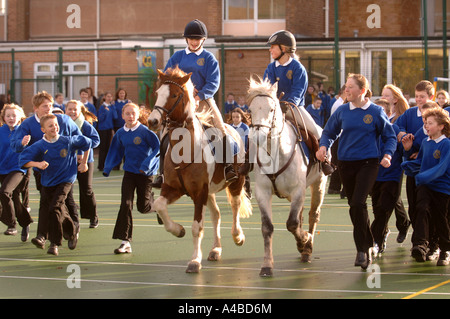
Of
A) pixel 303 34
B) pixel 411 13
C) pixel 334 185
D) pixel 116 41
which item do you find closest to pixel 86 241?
pixel 334 185

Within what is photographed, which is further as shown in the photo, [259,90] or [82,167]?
[82,167]

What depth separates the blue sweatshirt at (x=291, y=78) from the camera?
10758mm

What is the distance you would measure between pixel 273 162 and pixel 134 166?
8.71 ft

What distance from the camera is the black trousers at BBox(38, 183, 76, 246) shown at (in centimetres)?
1124

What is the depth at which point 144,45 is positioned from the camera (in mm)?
32906

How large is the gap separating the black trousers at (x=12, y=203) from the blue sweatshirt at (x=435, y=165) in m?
6.05

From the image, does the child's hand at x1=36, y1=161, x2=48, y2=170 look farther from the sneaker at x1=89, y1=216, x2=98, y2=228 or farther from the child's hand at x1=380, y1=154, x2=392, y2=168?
the child's hand at x1=380, y1=154, x2=392, y2=168

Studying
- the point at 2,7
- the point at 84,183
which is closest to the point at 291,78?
the point at 84,183

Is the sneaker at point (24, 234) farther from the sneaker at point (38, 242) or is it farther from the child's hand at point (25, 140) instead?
the child's hand at point (25, 140)

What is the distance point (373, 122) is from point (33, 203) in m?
9.61

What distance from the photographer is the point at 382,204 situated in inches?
429

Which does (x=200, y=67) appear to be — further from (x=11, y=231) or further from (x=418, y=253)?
(x=11, y=231)

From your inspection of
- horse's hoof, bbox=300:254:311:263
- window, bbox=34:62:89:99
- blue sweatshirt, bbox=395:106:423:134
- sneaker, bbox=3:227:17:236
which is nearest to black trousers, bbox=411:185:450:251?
blue sweatshirt, bbox=395:106:423:134

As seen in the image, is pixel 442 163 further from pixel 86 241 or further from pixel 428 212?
pixel 86 241
